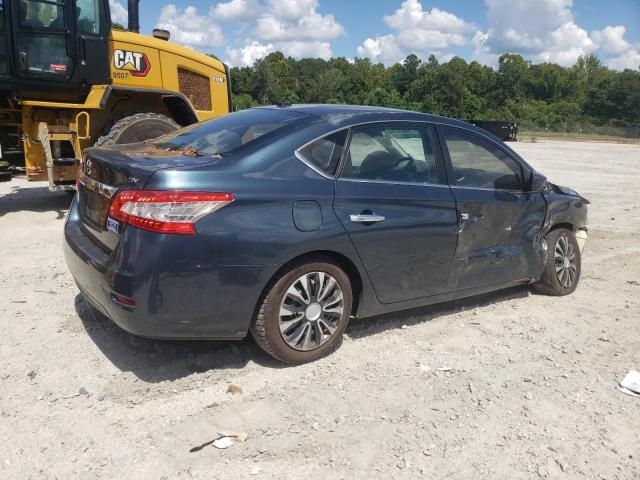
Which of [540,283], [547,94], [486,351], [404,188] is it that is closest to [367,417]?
[486,351]

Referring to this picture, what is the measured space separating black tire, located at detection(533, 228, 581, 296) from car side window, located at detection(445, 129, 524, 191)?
0.74 meters

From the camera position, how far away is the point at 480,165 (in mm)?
4766

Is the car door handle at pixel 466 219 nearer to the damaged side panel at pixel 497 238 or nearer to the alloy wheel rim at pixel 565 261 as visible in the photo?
the damaged side panel at pixel 497 238

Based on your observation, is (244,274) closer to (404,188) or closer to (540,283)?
(404,188)

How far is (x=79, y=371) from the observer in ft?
11.9

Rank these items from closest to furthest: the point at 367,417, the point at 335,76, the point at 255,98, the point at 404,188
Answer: the point at 367,417 → the point at 404,188 → the point at 255,98 → the point at 335,76

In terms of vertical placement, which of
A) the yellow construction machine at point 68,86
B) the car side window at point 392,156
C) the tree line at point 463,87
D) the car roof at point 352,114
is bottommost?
the car side window at point 392,156

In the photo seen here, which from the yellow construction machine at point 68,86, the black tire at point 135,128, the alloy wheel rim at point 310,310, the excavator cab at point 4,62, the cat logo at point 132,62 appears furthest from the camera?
the cat logo at point 132,62

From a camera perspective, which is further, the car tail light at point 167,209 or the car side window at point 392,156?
the car side window at point 392,156

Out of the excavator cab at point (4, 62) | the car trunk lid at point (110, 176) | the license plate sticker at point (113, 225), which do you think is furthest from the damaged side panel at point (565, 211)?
the excavator cab at point (4, 62)

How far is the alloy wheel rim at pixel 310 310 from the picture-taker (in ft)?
11.9

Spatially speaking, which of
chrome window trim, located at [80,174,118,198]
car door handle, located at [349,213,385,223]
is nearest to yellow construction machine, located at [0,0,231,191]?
chrome window trim, located at [80,174,118,198]

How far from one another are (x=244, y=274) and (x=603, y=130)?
69037 millimetres

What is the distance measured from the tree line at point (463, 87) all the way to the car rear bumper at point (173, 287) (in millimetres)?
72868
